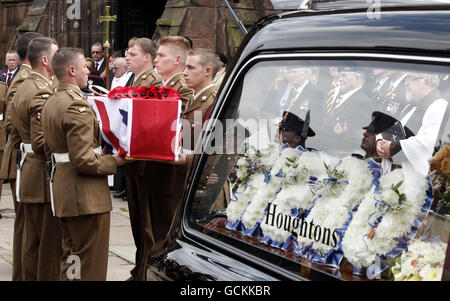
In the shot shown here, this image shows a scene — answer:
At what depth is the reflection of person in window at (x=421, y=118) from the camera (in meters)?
2.01

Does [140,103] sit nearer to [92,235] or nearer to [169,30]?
[92,235]

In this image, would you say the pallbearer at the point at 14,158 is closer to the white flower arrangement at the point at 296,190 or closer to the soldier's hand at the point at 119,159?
the soldier's hand at the point at 119,159

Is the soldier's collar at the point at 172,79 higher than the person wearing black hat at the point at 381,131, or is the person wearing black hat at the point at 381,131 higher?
the soldier's collar at the point at 172,79

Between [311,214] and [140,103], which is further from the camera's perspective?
[140,103]

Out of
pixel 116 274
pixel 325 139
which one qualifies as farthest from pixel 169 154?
pixel 325 139

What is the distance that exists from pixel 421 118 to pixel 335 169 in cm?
36

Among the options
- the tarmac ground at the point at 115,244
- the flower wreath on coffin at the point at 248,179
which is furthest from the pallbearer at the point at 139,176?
the flower wreath on coffin at the point at 248,179

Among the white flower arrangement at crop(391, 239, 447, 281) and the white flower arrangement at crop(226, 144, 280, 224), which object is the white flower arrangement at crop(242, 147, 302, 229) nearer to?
the white flower arrangement at crop(226, 144, 280, 224)

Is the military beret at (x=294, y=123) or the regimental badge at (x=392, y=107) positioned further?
the military beret at (x=294, y=123)

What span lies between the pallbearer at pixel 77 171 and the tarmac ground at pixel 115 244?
1.46 meters

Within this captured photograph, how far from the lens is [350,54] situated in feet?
7.29

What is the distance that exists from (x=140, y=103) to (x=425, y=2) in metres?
3.13

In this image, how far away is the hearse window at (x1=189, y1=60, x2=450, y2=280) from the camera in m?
2.07

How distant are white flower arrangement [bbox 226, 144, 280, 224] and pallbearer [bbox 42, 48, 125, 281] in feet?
8.67
